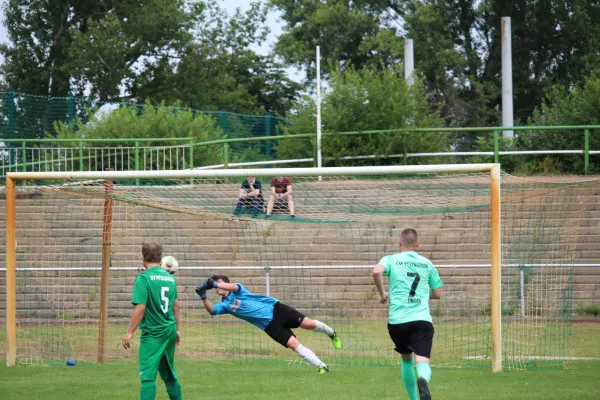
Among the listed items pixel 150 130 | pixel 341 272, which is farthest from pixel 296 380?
pixel 150 130

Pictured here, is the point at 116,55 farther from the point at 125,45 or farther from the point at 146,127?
the point at 146,127

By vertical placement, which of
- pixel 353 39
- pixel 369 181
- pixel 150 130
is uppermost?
pixel 353 39

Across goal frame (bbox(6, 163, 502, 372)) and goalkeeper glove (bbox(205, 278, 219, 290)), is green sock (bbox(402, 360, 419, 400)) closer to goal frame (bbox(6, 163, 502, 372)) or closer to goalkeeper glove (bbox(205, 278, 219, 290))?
goalkeeper glove (bbox(205, 278, 219, 290))

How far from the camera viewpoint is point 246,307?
1078cm

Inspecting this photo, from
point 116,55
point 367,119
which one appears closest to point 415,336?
point 367,119

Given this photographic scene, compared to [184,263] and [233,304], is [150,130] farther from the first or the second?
[233,304]

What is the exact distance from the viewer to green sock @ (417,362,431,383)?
7871mm

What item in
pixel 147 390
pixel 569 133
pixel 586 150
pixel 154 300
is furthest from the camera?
pixel 569 133

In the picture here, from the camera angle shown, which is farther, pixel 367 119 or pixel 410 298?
pixel 367 119

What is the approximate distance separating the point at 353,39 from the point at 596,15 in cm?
1045

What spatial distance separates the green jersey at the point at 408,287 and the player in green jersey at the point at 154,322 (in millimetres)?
2068

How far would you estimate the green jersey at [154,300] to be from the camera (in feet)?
27.0

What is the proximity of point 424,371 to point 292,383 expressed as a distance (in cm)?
281

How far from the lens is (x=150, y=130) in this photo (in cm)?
2448
